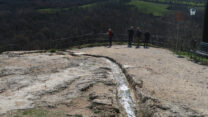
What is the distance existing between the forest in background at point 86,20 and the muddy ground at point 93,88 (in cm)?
3040

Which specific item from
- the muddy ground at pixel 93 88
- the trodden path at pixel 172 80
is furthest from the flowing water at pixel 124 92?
the trodden path at pixel 172 80

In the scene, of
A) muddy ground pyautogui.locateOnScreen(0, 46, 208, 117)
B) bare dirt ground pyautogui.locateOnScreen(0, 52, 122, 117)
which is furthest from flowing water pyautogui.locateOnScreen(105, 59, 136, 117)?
bare dirt ground pyautogui.locateOnScreen(0, 52, 122, 117)

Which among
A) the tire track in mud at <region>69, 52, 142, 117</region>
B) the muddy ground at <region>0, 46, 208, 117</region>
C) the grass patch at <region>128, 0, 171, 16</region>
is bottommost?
the tire track in mud at <region>69, 52, 142, 117</region>

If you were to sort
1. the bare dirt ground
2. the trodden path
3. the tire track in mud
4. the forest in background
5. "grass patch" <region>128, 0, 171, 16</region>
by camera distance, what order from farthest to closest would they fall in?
1. "grass patch" <region>128, 0, 171, 16</region>
2. the forest in background
3. the trodden path
4. the tire track in mud
5. the bare dirt ground

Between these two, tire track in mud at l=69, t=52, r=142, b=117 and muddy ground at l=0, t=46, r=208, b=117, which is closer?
muddy ground at l=0, t=46, r=208, b=117

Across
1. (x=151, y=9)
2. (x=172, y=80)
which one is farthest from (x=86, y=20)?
(x=172, y=80)

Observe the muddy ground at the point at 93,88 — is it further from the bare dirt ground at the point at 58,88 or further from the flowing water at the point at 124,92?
the flowing water at the point at 124,92

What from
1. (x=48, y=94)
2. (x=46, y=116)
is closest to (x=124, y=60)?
(x=48, y=94)

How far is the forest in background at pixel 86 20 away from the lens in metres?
44.5

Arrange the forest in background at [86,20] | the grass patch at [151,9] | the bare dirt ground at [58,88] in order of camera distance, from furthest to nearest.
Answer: the grass patch at [151,9]
the forest in background at [86,20]
the bare dirt ground at [58,88]

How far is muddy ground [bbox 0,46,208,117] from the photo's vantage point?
6.61 metres

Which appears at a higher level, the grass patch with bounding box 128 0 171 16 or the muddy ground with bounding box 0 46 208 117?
the grass patch with bounding box 128 0 171 16

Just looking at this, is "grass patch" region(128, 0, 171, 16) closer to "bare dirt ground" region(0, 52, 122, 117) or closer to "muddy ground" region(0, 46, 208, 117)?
"muddy ground" region(0, 46, 208, 117)

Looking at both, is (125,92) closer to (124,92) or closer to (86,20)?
(124,92)
